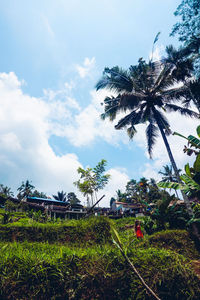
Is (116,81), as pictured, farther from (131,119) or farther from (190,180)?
(190,180)

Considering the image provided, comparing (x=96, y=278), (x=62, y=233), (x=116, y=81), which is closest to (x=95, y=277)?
(x=96, y=278)

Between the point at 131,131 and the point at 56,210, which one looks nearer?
the point at 131,131

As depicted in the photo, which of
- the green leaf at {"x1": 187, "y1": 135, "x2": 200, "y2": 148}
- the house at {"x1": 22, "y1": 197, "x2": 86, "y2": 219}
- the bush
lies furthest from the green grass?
the house at {"x1": 22, "y1": 197, "x2": 86, "y2": 219}

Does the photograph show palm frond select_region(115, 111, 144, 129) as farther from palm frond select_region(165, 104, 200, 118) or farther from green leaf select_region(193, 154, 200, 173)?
green leaf select_region(193, 154, 200, 173)

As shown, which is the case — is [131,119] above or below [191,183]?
above

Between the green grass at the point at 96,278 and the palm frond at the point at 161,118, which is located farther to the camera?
the palm frond at the point at 161,118

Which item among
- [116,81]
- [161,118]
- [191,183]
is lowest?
[191,183]

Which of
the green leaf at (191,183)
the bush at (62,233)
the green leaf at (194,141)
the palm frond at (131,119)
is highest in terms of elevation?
the palm frond at (131,119)

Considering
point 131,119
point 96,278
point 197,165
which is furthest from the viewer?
point 131,119

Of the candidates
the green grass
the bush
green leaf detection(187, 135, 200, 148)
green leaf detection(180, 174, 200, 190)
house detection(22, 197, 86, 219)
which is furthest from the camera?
house detection(22, 197, 86, 219)

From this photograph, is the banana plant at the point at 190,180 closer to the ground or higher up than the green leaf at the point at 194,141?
closer to the ground

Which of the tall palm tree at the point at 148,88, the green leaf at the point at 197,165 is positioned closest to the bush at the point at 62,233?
the green leaf at the point at 197,165

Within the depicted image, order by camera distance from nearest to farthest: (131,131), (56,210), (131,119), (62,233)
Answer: (62,233) < (131,119) < (131,131) < (56,210)

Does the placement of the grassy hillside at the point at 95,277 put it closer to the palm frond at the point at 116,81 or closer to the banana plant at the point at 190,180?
the banana plant at the point at 190,180
